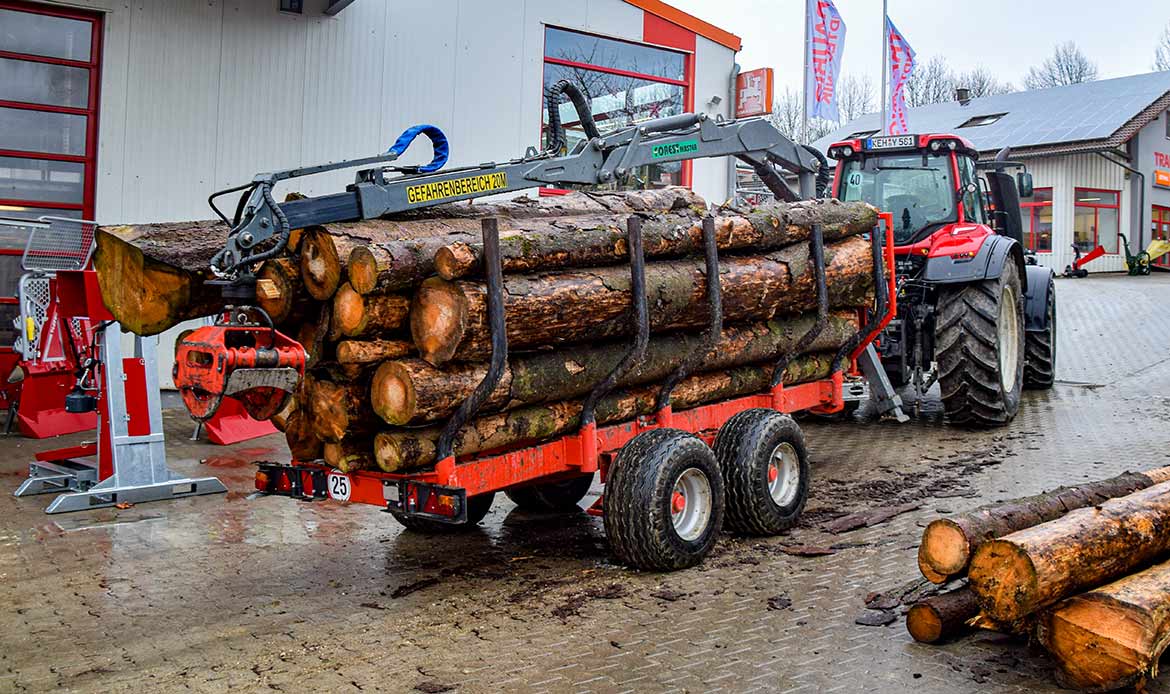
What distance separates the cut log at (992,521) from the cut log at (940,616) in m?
0.12

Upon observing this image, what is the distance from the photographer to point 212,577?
20.4 feet

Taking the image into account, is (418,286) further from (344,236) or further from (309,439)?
(309,439)

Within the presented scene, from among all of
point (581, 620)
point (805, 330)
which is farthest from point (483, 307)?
point (805, 330)

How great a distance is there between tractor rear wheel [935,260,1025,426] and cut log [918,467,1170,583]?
394 centimetres

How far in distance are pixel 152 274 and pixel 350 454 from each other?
139cm

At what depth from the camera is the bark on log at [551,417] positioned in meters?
5.51

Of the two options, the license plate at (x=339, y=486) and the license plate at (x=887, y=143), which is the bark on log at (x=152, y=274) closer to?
the license plate at (x=339, y=486)

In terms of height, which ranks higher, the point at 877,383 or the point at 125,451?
the point at 877,383

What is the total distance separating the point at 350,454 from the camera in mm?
5691

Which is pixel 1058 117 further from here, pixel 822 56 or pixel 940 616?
pixel 940 616

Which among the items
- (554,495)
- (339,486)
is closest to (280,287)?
(339,486)

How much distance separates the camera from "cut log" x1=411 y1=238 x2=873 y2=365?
5.46 meters

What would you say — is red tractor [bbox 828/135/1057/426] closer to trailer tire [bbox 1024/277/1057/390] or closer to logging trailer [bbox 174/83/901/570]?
trailer tire [bbox 1024/277/1057/390]

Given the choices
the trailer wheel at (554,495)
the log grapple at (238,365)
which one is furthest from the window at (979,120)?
the log grapple at (238,365)
